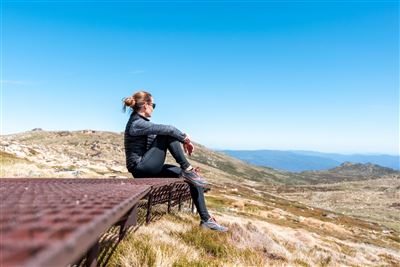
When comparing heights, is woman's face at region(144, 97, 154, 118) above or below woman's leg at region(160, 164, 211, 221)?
above

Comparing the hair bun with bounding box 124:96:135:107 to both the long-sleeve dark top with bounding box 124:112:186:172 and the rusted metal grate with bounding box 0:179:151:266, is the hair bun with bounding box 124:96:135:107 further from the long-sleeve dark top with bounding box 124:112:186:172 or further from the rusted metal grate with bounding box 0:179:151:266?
the rusted metal grate with bounding box 0:179:151:266

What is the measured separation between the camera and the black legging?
29.0 feet

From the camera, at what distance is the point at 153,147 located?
8820mm

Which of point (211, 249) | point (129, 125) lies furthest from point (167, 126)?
point (211, 249)

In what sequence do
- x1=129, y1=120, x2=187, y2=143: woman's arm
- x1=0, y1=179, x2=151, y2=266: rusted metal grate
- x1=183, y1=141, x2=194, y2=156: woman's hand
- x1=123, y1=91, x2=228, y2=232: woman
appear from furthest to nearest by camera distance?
x1=183, y1=141, x2=194, y2=156: woman's hand → x1=123, y1=91, x2=228, y2=232: woman → x1=129, y1=120, x2=187, y2=143: woman's arm → x1=0, y1=179, x2=151, y2=266: rusted metal grate

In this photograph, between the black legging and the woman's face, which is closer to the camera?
the black legging

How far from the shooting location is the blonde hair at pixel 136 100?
9141 mm

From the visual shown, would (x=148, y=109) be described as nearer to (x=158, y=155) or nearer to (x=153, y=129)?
(x=153, y=129)

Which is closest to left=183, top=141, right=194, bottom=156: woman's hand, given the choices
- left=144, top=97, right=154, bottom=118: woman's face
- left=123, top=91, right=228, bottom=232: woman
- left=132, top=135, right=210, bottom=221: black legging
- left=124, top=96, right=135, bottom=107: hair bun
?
left=123, top=91, right=228, bottom=232: woman

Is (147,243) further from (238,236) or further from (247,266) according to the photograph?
(238,236)

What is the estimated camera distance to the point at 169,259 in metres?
5.60

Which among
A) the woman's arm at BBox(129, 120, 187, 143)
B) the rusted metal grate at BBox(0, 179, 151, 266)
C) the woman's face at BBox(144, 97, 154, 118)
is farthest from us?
the woman's face at BBox(144, 97, 154, 118)

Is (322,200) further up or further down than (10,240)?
further down

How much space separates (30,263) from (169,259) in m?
4.79
